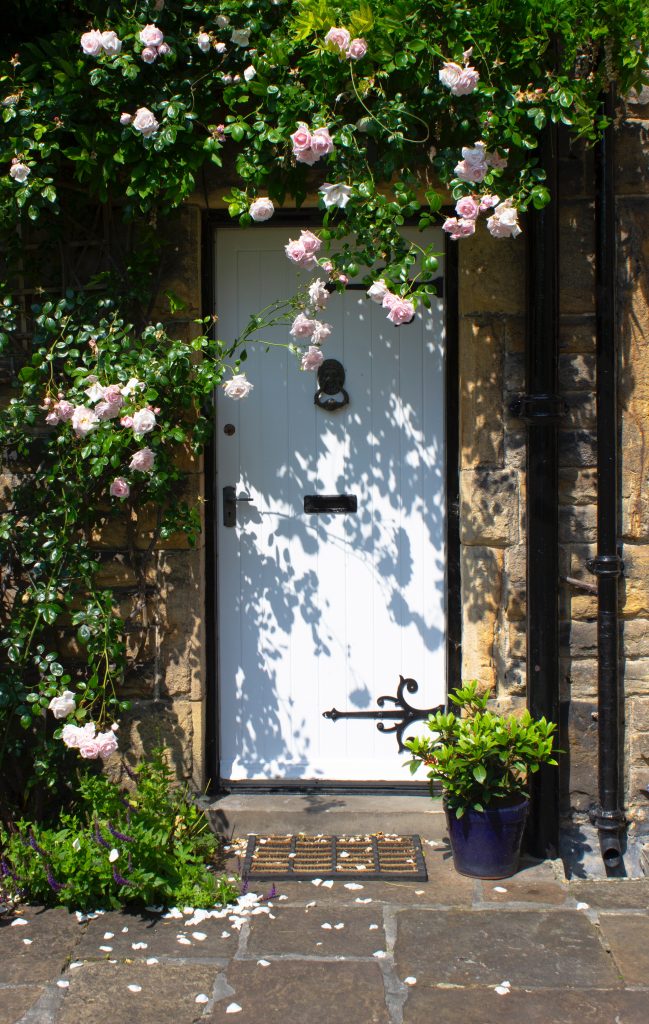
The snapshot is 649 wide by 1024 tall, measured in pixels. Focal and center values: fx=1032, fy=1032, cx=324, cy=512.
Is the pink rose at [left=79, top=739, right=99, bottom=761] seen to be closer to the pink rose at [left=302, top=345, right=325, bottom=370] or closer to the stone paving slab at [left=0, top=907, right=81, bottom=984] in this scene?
the stone paving slab at [left=0, top=907, right=81, bottom=984]

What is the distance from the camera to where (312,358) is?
11.6 feet

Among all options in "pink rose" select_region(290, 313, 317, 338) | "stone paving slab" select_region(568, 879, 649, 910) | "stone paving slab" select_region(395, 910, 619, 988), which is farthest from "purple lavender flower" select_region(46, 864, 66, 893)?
"pink rose" select_region(290, 313, 317, 338)

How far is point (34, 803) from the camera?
373 centimetres

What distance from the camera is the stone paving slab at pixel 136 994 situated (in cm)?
274

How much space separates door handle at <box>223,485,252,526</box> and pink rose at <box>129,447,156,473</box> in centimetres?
50

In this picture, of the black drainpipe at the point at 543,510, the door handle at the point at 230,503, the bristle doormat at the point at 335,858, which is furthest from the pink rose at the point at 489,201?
the bristle doormat at the point at 335,858

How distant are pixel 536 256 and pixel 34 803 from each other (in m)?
2.65

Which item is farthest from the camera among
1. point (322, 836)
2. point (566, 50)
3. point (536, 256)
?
point (322, 836)

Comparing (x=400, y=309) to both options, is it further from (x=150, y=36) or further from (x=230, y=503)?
(x=150, y=36)

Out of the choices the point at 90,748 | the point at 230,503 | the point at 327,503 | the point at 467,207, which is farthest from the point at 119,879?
the point at 467,207

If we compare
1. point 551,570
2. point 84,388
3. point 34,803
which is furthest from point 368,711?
point 84,388

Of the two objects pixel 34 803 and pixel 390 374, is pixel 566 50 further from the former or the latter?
pixel 34 803

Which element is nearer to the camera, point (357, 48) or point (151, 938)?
point (151, 938)

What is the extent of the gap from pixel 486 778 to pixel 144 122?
2467 mm
